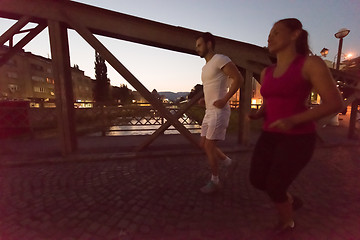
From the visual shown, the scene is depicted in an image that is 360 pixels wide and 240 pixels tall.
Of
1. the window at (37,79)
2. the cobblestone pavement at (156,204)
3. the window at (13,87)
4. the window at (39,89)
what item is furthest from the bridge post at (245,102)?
the window at (39,89)

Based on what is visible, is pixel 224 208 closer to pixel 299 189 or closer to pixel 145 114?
pixel 299 189

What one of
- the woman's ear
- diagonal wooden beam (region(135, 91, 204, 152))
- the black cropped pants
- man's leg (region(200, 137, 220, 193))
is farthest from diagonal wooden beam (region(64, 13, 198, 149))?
the woman's ear

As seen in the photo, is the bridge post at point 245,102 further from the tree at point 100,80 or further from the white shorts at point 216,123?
the tree at point 100,80

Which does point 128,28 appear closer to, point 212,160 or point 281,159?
point 212,160

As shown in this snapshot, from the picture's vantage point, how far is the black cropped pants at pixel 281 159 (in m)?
1.34

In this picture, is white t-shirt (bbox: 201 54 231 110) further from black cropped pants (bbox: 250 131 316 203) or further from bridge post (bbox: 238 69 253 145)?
bridge post (bbox: 238 69 253 145)

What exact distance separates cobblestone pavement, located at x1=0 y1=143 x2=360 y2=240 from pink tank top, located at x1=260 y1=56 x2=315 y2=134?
3.91 feet

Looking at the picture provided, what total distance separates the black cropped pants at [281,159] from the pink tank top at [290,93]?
73 mm

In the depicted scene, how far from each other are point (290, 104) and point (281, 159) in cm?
43

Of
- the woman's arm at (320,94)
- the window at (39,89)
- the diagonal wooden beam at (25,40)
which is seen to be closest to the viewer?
the woman's arm at (320,94)

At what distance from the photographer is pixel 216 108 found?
90.0 inches

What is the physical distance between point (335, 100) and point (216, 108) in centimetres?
128

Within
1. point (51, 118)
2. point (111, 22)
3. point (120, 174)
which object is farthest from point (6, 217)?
point (51, 118)

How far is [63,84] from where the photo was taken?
3.63 metres
